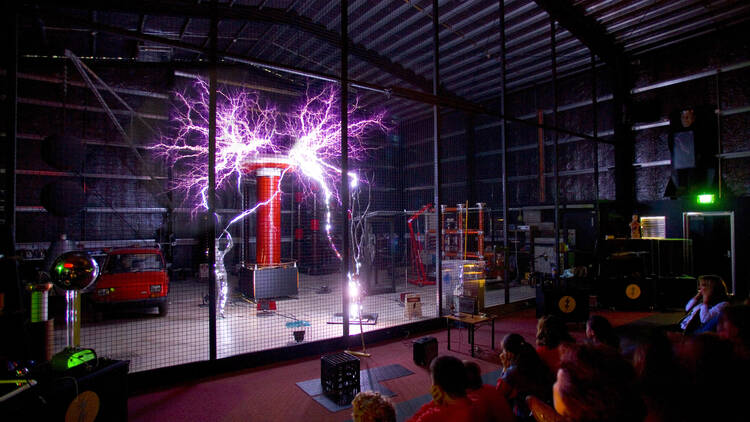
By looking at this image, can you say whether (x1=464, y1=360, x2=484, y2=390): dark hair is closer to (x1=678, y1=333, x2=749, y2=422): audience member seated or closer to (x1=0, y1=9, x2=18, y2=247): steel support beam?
(x1=678, y1=333, x2=749, y2=422): audience member seated

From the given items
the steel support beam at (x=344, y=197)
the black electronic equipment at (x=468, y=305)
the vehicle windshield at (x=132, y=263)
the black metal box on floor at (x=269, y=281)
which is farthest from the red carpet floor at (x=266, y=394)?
the vehicle windshield at (x=132, y=263)

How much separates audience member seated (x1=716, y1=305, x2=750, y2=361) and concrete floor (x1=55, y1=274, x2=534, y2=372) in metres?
3.87

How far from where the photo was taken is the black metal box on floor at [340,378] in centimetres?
351

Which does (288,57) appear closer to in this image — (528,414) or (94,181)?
(94,181)

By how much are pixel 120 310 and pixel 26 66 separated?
7535mm

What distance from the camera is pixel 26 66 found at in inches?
376

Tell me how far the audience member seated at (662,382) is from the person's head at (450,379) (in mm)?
763

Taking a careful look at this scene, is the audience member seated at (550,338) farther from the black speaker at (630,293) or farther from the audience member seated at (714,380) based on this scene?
the black speaker at (630,293)

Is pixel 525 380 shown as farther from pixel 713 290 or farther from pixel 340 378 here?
pixel 713 290

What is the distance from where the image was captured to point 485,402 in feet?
6.32

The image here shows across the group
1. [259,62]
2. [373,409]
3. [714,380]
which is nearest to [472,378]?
[373,409]

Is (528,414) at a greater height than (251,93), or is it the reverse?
(251,93)

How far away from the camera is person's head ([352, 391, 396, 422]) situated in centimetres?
184

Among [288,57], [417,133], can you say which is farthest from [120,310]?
[417,133]
